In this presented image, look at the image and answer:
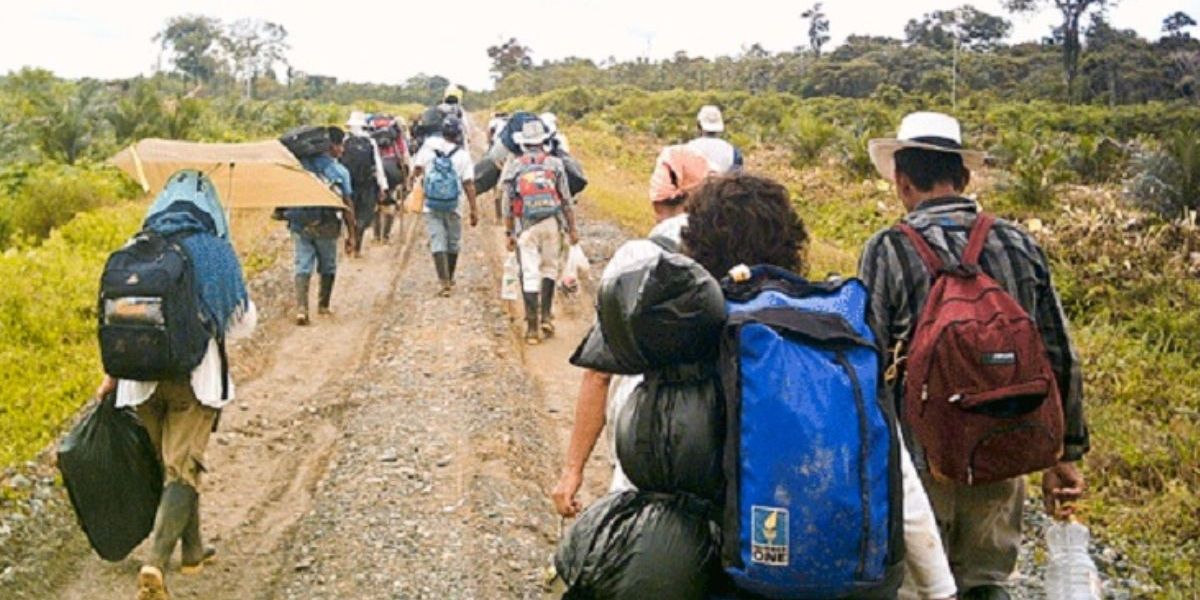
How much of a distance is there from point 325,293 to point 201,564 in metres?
6.24

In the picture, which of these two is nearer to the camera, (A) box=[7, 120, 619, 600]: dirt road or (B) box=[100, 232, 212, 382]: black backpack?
(B) box=[100, 232, 212, 382]: black backpack

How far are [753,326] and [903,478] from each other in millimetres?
425

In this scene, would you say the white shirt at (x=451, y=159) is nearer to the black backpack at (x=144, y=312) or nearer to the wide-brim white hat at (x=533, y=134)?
the wide-brim white hat at (x=533, y=134)

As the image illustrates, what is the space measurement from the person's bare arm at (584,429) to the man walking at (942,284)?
0.76 metres

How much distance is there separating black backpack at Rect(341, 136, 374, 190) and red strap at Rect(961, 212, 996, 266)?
10565 millimetres

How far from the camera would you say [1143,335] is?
10031mm

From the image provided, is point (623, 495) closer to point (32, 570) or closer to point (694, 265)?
point (694, 265)

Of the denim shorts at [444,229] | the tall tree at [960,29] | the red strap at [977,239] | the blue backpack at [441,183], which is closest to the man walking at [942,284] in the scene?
the red strap at [977,239]

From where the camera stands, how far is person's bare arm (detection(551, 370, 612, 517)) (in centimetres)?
319

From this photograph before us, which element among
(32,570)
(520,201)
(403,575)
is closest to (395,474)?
(403,575)

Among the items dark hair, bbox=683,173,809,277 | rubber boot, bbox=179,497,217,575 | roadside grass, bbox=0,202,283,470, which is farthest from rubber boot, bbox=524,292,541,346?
dark hair, bbox=683,173,809,277

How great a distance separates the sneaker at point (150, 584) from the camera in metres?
4.78

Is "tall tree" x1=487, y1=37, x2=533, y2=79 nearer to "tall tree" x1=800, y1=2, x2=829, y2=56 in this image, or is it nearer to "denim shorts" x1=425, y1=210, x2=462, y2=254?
"tall tree" x1=800, y1=2, x2=829, y2=56

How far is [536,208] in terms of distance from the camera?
1000 centimetres
